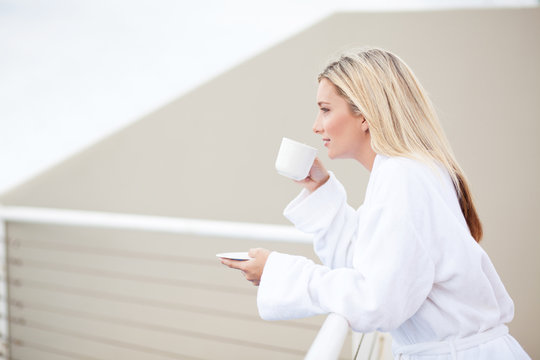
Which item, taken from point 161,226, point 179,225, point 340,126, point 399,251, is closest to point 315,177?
point 340,126

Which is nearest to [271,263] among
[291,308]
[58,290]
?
[291,308]

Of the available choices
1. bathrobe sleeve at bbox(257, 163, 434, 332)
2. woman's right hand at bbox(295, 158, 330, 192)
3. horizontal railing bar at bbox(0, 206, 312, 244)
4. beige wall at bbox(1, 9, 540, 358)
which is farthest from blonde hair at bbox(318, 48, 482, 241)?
beige wall at bbox(1, 9, 540, 358)

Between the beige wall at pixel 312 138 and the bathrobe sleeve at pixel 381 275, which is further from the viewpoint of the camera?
the beige wall at pixel 312 138

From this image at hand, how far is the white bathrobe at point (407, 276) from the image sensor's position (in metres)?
0.71

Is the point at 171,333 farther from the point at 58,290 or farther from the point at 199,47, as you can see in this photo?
the point at 199,47

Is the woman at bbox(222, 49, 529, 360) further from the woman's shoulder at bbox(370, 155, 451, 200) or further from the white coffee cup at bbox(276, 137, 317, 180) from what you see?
the white coffee cup at bbox(276, 137, 317, 180)

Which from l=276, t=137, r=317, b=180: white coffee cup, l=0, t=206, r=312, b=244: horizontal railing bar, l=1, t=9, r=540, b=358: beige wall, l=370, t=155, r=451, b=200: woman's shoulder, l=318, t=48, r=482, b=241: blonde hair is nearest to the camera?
l=370, t=155, r=451, b=200: woman's shoulder

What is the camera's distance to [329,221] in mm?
1143

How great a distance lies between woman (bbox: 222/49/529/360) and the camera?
715 mm

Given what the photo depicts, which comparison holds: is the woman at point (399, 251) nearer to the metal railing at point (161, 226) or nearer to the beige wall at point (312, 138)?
the metal railing at point (161, 226)

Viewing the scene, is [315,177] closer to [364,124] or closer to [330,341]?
[364,124]

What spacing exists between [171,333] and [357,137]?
2.19 m

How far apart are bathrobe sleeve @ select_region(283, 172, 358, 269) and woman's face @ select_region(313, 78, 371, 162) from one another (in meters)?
0.22

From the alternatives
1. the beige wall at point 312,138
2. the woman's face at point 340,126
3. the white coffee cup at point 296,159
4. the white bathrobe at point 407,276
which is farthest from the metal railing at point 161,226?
the white bathrobe at point 407,276
